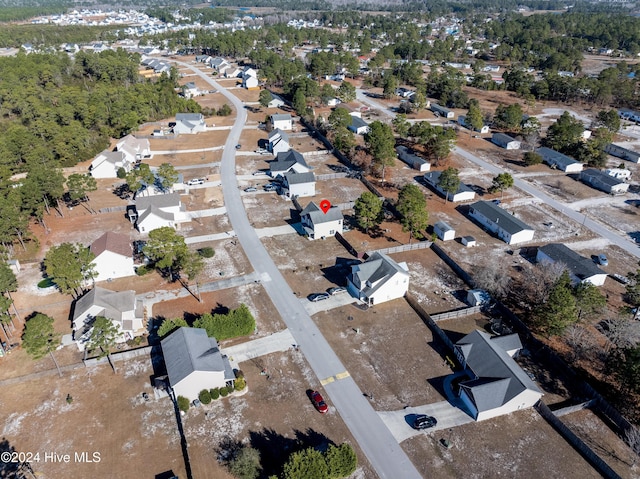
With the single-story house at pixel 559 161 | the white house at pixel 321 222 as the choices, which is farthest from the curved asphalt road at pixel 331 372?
the single-story house at pixel 559 161

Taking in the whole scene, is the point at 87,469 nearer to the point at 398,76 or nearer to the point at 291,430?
the point at 291,430

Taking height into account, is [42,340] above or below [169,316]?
above

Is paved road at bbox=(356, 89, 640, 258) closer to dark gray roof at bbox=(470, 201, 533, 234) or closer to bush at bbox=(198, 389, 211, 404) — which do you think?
dark gray roof at bbox=(470, 201, 533, 234)

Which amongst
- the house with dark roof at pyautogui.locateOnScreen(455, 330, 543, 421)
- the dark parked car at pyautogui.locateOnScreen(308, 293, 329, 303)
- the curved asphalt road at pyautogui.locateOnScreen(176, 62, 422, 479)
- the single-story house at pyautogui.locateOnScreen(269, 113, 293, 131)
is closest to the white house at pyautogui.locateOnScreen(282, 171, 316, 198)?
the curved asphalt road at pyautogui.locateOnScreen(176, 62, 422, 479)

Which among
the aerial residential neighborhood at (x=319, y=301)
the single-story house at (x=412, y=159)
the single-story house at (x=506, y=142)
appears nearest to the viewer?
the aerial residential neighborhood at (x=319, y=301)

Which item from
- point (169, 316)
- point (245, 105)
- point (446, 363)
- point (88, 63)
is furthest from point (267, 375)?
point (88, 63)

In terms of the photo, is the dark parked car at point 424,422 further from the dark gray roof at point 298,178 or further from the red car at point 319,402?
the dark gray roof at point 298,178

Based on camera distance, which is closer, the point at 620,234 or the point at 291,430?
the point at 291,430

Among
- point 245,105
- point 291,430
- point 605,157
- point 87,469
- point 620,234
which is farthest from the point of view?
point 245,105
